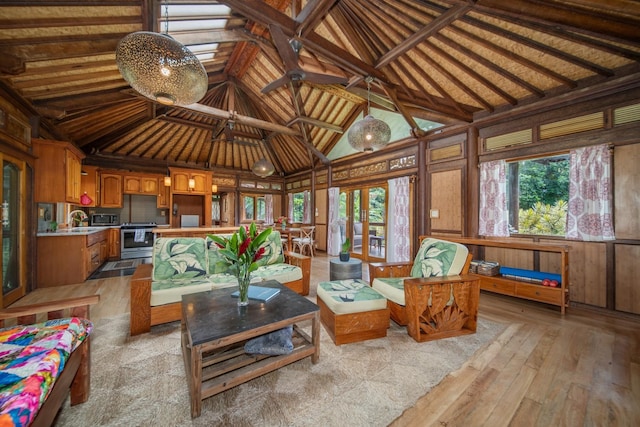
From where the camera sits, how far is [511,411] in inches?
58.5

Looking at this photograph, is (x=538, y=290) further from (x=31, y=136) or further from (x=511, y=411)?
(x=31, y=136)

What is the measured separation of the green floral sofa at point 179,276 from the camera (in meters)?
2.35

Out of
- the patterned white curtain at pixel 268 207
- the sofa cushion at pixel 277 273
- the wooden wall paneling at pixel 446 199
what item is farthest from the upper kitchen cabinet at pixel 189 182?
the wooden wall paneling at pixel 446 199

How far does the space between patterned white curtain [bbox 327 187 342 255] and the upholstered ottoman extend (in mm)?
4836

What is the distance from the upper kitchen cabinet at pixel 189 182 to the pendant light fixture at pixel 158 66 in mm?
5336

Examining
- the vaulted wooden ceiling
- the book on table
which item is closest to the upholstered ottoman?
the book on table

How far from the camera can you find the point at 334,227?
24.0 ft

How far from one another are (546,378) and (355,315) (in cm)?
148

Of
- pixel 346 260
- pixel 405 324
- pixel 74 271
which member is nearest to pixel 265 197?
pixel 74 271

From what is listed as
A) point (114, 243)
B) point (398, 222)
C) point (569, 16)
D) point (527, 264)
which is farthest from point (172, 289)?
point (114, 243)

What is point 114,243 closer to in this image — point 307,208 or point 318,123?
point 307,208

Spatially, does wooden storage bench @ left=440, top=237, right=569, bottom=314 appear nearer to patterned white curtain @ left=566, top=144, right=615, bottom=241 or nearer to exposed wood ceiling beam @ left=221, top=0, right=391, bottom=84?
patterned white curtain @ left=566, top=144, right=615, bottom=241

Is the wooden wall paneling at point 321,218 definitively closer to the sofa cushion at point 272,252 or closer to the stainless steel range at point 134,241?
the sofa cushion at point 272,252

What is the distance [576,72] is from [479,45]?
4.32 ft
